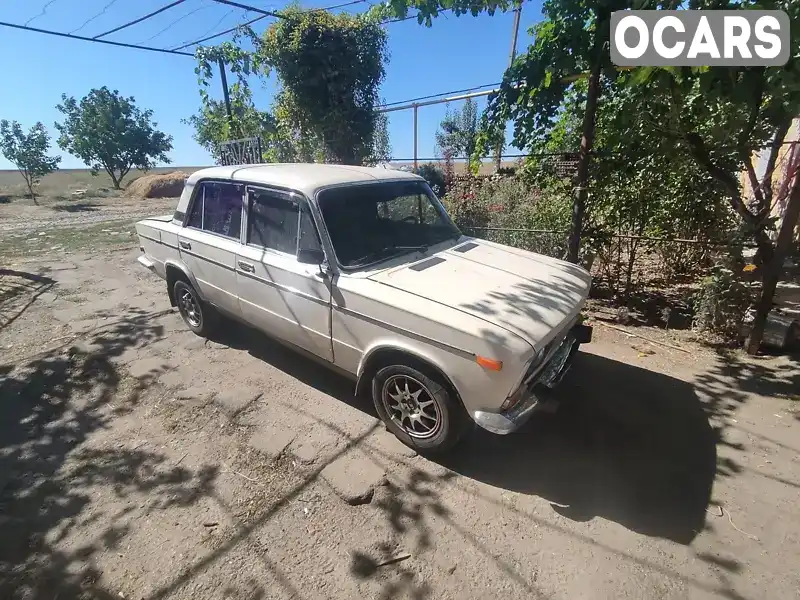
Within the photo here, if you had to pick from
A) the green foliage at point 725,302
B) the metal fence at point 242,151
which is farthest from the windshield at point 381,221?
the metal fence at point 242,151

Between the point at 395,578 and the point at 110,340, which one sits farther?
the point at 110,340

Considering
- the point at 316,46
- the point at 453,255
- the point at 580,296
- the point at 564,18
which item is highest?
the point at 316,46

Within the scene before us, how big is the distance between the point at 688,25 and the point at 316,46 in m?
6.74

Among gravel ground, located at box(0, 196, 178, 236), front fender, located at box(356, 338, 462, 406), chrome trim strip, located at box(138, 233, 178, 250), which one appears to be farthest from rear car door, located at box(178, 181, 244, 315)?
gravel ground, located at box(0, 196, 178, 236)

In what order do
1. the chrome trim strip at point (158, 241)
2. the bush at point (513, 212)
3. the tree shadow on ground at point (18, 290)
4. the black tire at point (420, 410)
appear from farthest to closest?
the bush at point (513, 212) < the tree shadow on ground at point (18, 290) < the chrome trim strip at point (158, 241) < the black tire at point (420, 410)

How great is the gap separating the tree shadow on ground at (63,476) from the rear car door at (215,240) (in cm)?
122

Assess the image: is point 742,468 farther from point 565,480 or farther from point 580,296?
point 580,296

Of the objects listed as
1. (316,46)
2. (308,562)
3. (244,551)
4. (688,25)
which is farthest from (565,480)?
(316,46)

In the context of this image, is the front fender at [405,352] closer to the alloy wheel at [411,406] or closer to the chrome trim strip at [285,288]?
the alloy wheel at [411,406]

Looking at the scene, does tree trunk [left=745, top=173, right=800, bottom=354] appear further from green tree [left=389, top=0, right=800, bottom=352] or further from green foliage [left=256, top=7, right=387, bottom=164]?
green foliage [left=256, top=7, right=387, bottom=164]

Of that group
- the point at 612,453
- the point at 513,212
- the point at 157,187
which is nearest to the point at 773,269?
the point at 612,453

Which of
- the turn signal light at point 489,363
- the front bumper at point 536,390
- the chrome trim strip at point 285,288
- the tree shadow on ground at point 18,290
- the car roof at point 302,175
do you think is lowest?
the tree shadow on ground at point 18,290

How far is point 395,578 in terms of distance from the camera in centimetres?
209

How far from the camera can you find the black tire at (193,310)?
4531 millimetres
